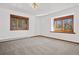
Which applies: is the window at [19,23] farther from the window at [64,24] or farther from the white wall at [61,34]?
the window at [64,24]

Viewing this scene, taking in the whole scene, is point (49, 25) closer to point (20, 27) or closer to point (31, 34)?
point (31, 34)

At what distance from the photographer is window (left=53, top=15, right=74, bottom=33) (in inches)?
211

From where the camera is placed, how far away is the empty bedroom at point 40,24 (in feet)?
14.9

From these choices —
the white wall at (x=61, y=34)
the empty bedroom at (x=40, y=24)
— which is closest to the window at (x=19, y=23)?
the empty bedroom at (x=40, y=24)

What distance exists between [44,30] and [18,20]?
283 cm

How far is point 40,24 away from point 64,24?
304 centimetres

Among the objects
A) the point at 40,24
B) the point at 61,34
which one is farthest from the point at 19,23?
the point at 61,34

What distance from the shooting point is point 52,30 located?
7023mm

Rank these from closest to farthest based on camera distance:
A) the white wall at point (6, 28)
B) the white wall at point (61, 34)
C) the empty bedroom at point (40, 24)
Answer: the empty bedroom at point (40, 24)
the white wall at point (61, 34)
the white wall at point (6, 28)

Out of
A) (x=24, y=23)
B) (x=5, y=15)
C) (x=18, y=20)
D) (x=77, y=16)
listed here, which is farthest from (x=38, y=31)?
(x=77, y=16)

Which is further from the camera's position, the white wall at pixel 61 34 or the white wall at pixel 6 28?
the white wall at pixel 6 28

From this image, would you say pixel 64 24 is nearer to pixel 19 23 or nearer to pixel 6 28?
pixel 19 23

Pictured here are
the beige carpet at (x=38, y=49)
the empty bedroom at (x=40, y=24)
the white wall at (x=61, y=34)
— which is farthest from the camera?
the white wall at (x=61, y=34)

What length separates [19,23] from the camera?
6715 mm
